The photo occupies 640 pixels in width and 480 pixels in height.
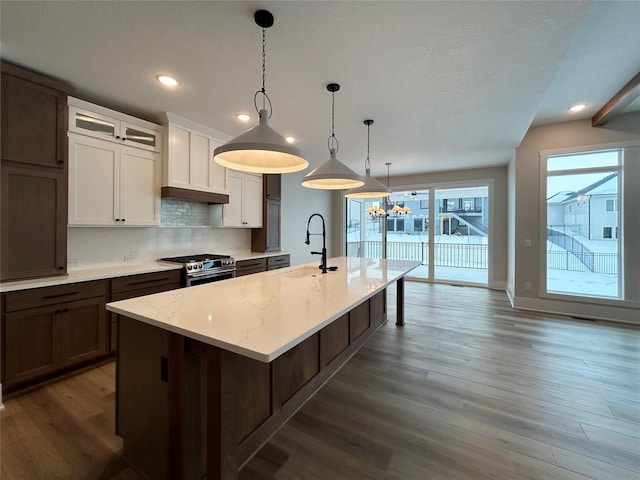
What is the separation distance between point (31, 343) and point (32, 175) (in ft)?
4.44

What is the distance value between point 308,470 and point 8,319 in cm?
241

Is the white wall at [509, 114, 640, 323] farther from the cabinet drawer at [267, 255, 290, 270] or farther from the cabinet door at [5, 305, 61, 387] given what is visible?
the cabinet door at [5, 305, 61, 387]

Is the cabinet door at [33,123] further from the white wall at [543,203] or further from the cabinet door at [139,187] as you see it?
the white wall at [543,203]

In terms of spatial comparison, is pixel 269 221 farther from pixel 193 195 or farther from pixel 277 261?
pixel 193 195

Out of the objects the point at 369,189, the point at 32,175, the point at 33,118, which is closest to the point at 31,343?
the point at 32,175

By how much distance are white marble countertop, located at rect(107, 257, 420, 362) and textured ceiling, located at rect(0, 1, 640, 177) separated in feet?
5.65

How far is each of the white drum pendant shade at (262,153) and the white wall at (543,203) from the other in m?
4.14

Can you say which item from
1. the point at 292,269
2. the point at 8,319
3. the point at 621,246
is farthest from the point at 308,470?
the point at 621,246

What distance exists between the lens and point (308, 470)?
151 cm

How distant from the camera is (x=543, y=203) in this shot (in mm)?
4262

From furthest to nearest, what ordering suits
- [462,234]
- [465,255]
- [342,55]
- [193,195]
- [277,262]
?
1. [465,255]
2. [462,234]
3. [277,262]
4. [193,195]
5. [342,55]

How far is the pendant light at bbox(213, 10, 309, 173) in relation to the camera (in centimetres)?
151

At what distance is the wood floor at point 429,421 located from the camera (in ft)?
5.00

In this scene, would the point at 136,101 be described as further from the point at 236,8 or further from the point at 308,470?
the point at 308,470
